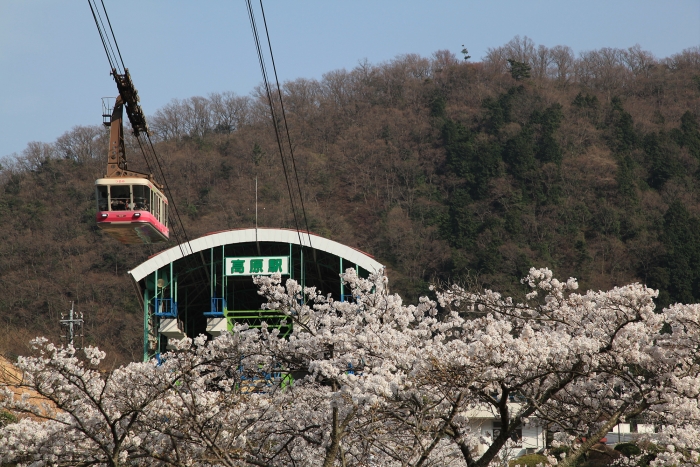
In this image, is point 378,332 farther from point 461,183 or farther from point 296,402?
point 461,183

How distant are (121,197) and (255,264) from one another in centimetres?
864

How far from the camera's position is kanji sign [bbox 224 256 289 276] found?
2888 centimetres

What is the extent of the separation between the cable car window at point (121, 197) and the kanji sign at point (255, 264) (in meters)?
8.29

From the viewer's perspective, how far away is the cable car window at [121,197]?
2086 centimetres

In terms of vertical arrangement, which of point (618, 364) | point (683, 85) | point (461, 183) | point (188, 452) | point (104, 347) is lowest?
point (188, 452)

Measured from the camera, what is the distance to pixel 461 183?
61.1 m

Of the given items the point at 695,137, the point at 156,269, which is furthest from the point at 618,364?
the point at 695,137

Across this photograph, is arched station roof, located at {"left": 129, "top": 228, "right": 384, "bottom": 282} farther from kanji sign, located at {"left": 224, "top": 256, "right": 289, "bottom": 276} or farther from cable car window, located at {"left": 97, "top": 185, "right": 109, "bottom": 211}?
cable car window, located at {"left": 97, "top": 185, "right": 109, "bottom": 211}

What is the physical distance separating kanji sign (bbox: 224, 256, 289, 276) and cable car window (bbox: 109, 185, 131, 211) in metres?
8.29

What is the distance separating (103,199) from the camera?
69.1 feet

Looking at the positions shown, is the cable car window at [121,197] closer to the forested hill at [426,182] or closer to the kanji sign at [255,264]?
the kanji sign at [255,264]

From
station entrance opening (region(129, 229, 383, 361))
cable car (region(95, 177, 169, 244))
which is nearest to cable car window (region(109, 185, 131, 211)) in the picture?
cable car (region(95, 177, 169, 244))

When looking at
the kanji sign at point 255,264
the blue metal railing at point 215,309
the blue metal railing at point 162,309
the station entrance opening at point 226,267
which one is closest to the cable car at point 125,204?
the station entrance opening at point 226,267

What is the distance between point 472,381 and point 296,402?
3547mm
